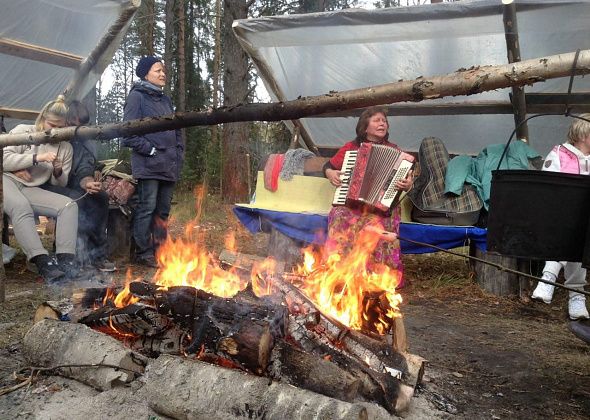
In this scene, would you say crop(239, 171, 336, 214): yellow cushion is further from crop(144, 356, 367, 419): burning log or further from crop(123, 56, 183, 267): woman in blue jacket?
crop(144, 356, 367, 419): burning log

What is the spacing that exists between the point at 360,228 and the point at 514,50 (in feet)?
9.57

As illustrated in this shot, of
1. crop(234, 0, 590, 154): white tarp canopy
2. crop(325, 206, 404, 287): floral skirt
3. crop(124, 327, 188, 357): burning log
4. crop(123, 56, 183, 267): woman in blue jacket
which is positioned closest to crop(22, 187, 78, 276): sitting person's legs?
crop(123, 56, 183, 267): woman in blue jacket

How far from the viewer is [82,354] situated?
9.02ft

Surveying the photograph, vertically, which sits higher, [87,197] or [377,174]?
[377,174]

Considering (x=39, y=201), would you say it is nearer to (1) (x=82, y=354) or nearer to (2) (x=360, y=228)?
(1) (x=82, y=354)

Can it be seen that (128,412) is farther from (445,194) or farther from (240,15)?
(240,15)

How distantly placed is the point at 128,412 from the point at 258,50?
5.78 m

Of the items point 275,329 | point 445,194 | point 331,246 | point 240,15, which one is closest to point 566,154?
point 445,194

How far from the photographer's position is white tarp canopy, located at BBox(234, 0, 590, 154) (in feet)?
18.9

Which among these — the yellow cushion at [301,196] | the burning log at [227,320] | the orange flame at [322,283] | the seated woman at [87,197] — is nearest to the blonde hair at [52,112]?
the seated woman at [87,197]

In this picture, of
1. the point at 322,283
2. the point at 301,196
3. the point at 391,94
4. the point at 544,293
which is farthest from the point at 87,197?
the point at 544,293

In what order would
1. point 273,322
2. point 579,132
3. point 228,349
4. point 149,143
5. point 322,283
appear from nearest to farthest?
1. point 228,349
2. point 273,322
3. point 322,283
4. point 579,132
5. point 149,143

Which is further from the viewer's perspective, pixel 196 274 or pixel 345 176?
pixel 345 176

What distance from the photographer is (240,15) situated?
10.5 meters
